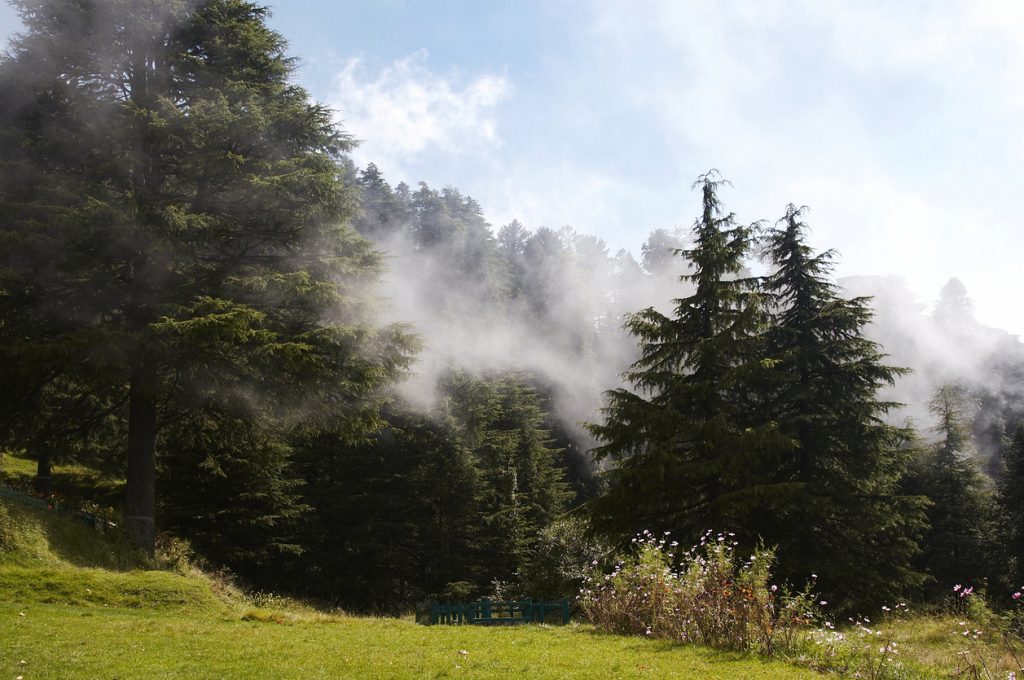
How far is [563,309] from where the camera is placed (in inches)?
2766

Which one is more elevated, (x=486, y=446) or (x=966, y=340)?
(x=966, y=340)

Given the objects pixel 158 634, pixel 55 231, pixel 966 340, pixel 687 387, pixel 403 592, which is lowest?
pixel 403 592

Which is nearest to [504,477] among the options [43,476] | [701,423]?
[701,423]

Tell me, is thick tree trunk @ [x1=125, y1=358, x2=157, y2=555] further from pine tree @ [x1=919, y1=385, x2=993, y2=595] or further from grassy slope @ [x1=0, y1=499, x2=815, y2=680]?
pine tree @ [x1=919, y1=385, x2=993, y2=595]

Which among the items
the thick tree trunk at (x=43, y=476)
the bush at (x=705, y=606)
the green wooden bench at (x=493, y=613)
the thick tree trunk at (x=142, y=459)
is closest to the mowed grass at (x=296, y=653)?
the bush at (x=705, y=606)

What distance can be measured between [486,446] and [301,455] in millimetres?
9407

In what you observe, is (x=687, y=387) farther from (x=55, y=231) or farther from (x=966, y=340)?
(x=966, y=340)

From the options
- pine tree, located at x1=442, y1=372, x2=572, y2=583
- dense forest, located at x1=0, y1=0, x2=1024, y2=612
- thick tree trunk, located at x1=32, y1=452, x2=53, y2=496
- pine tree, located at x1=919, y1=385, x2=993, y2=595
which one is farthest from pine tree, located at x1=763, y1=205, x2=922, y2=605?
thick tree trunk, located at x1=32, y1=452, x2=53, y2=496

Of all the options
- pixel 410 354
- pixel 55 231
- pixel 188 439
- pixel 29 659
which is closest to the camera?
pixel 29 659

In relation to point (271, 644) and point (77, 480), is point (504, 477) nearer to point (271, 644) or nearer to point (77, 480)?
point (77, 480)

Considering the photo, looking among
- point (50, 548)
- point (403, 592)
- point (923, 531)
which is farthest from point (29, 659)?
point (923, 531)

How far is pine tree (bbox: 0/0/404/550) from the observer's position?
14.3m

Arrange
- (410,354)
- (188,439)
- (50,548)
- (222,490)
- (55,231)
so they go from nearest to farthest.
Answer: (50,548), (55,231), (410,354), (188,439), (222,490)

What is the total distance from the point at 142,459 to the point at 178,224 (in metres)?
5.91
